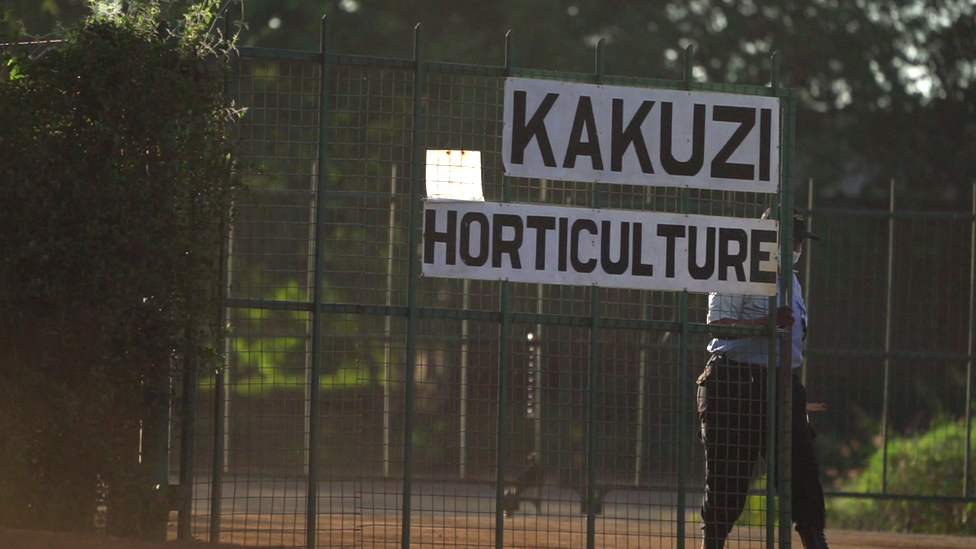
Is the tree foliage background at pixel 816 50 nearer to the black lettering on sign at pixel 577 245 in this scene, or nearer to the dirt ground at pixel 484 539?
the dirt ground at pixel 484 539

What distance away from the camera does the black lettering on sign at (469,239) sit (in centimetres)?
643

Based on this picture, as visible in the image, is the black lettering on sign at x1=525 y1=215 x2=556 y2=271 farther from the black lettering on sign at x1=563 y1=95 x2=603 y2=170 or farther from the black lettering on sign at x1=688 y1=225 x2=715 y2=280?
the black lettering on sign at x1=688 y1=225 x2=715 y2=280

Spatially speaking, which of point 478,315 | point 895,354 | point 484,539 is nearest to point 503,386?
point 478,315

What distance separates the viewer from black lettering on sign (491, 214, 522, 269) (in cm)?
645

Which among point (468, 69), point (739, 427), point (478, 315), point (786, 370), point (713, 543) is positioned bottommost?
point (713, 543)

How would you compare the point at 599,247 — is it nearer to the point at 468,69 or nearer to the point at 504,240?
the point at 504,240

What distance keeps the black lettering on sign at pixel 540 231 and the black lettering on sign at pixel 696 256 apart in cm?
75

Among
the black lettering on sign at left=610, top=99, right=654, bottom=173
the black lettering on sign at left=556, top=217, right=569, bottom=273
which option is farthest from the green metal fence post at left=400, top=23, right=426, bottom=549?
the black lettering on sign at left=610, top=99, right=654, bottom=173

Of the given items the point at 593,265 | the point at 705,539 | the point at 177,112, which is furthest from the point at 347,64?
the point at 705,539

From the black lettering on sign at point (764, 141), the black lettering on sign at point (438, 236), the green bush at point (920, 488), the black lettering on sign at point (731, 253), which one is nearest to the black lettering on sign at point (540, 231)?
the black lettering on sign at point (438, 236)

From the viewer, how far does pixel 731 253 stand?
21.8 feet

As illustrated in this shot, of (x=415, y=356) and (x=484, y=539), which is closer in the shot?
(x=415, y=356)

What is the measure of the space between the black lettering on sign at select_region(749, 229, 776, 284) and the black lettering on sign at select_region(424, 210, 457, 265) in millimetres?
1605

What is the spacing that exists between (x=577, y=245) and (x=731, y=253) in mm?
841
